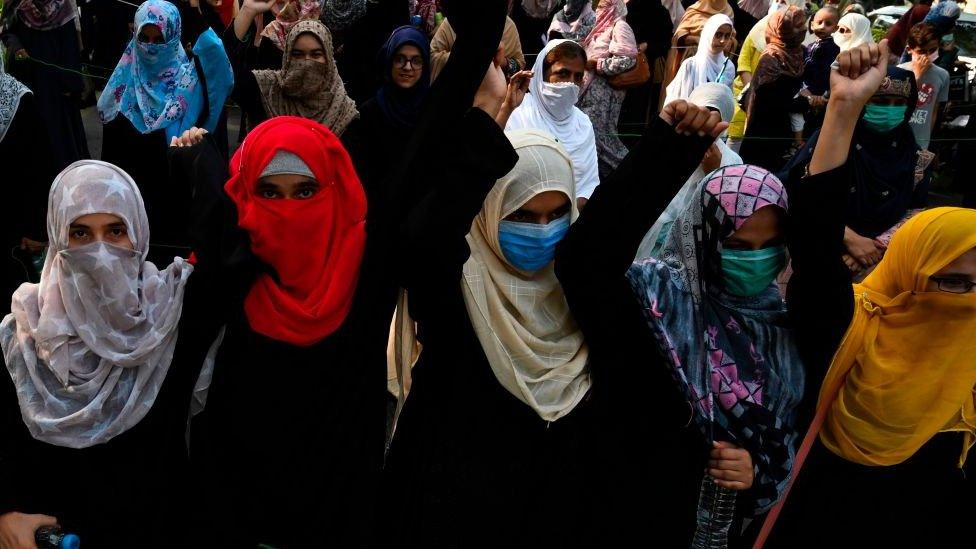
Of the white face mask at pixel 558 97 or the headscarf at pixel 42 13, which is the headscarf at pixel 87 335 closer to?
the white face mask at pixel 558 97

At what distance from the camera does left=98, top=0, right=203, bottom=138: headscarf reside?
448cm

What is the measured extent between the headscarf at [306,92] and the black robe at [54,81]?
2209mm

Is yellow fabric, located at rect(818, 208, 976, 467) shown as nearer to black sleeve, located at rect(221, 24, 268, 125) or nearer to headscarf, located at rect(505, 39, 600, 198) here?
headscarf, located at rect(505, 39, 600, 198)

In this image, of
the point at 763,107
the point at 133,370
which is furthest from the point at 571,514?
the point at 763,107

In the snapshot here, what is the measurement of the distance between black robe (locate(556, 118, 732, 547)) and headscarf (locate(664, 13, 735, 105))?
4549 millimetres

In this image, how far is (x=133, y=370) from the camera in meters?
2.26

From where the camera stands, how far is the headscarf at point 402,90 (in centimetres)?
456

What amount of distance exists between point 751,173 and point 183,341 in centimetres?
148

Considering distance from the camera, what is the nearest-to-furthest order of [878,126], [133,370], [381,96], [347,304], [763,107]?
[133,370] → [347,304] → [878,126] → [381,96] → [763,107]

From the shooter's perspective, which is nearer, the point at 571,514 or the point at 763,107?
the point at 571,514

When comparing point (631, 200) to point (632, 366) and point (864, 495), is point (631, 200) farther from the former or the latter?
point (864, 495)

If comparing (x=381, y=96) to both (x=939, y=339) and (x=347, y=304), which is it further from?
(x=939, y=339)

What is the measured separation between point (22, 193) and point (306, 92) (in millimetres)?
1349

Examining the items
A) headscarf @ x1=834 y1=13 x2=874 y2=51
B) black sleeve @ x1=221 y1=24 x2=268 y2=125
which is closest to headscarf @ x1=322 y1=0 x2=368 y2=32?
black sleeve @ x1=221 y1=24 x2=268 y2=125
